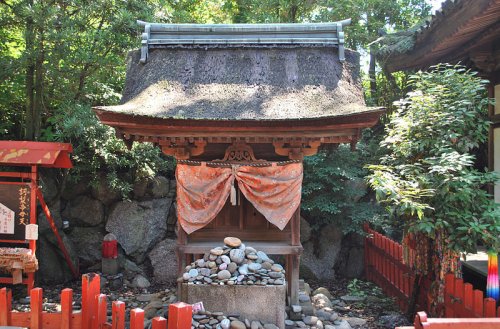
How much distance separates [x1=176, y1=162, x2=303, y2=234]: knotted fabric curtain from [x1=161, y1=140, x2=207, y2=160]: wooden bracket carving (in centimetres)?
18

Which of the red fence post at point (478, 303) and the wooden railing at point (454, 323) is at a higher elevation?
A: the wooden railing at point (454, 323)

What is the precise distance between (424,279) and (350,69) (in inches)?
153

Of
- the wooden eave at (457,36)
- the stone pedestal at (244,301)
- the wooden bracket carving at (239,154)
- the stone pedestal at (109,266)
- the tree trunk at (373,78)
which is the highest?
the tree trunk at (373,78)

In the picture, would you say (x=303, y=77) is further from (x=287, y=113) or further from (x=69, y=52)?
(x=69, y=52)

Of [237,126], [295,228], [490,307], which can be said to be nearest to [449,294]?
[490,307]

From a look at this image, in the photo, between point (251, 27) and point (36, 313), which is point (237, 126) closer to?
point (251, 27)

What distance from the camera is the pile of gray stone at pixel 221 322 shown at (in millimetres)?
5332

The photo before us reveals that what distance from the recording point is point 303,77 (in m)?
7.25

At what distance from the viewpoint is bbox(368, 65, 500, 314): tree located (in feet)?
18.5

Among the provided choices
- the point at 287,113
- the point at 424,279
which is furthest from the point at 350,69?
the point at 424,279

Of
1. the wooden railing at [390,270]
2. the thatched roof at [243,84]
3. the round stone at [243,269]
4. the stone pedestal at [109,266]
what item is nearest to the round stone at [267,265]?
the round stone at [243,269]

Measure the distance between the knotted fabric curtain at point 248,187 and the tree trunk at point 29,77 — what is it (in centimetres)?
462

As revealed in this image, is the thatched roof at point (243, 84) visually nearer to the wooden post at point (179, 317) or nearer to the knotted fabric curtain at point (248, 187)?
the knotted fabric curtain at point (248, 187)

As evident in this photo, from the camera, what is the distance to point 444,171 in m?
5.63
